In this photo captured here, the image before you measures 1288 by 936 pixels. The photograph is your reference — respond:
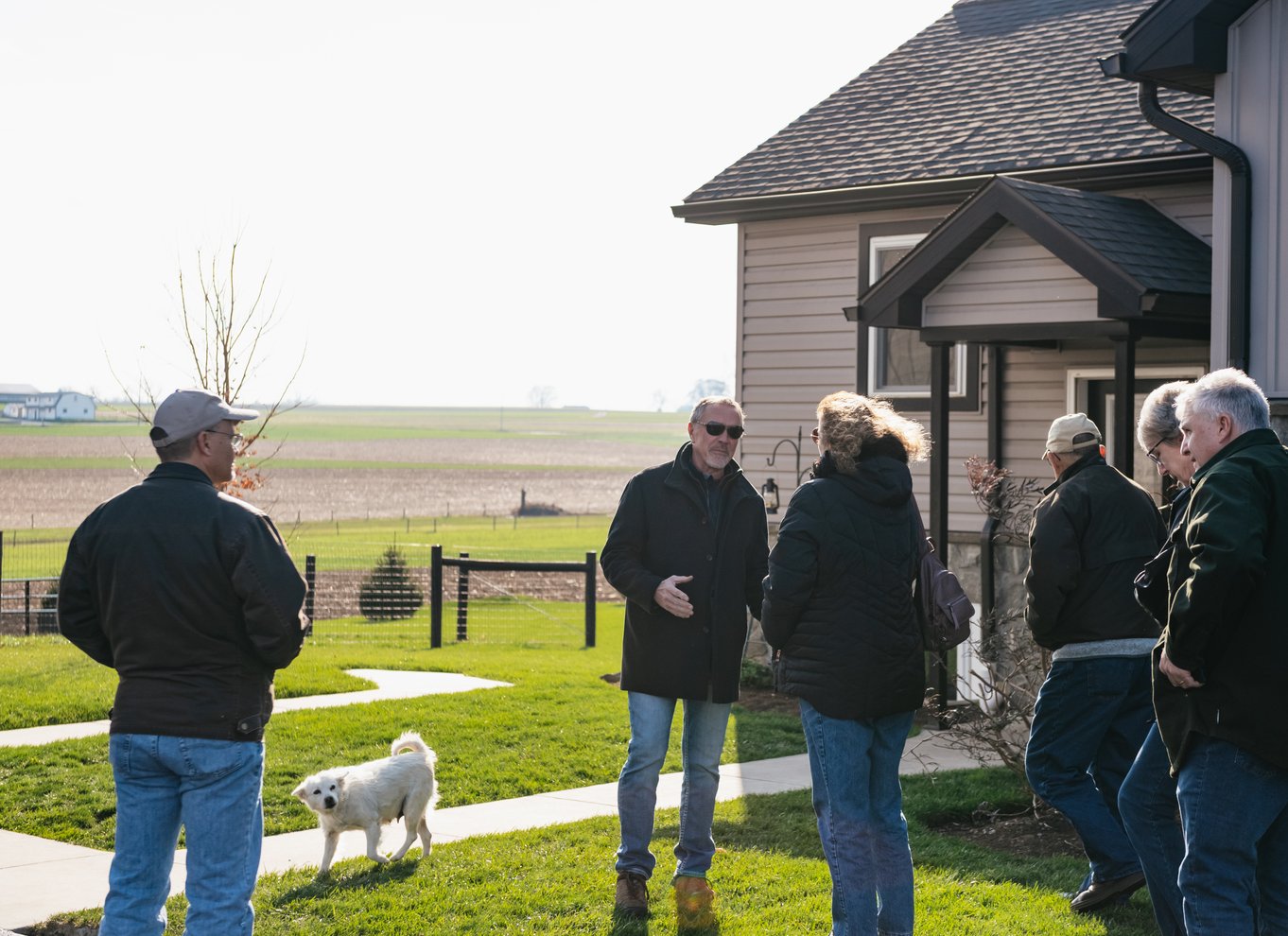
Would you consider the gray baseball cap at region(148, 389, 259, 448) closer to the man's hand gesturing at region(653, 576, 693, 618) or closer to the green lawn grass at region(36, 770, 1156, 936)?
the man's hand gesturing at region(653, 576, 693, 618)

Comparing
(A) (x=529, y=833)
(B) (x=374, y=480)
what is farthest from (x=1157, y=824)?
(B) (x=374, y=480)

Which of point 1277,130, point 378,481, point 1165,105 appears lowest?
point 378,481

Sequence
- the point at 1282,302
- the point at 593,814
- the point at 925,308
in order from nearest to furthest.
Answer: the point at 593,814
the point at 1282,302
the point at 925,308

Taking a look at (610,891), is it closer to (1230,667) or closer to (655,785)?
(655,785)

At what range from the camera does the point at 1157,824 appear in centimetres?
532

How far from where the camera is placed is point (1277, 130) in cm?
904

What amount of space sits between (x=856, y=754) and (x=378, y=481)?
263 ft

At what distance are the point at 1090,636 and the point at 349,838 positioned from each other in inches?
161

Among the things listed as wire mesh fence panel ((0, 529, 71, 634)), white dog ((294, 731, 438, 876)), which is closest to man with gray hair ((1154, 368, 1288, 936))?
white dog ((294, 731, 438, 876))

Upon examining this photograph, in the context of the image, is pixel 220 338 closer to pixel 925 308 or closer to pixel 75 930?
pixel 925 308

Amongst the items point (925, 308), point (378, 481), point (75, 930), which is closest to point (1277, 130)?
point (925, 308)

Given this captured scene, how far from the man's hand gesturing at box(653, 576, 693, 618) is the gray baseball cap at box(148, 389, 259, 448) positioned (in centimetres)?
200

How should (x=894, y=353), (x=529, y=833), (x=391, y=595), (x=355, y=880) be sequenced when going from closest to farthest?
(x=355, y=880) < (x=529, y=833) < (x=894, y=353) < (x=391, y=595)

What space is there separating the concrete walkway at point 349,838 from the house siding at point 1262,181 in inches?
124
